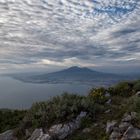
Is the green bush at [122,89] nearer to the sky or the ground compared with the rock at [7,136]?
nearer to the sky

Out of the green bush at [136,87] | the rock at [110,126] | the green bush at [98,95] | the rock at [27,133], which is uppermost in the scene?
the green bush at [136,87]

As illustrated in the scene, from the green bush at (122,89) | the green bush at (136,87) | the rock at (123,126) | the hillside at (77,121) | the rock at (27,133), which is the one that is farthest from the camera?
the green bush at (122,89)

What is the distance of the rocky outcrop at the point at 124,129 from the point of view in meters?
9.67

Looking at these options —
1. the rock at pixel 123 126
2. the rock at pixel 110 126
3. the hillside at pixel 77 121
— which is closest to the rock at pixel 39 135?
the hillside at pixel 77 121

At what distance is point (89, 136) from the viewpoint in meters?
10.7

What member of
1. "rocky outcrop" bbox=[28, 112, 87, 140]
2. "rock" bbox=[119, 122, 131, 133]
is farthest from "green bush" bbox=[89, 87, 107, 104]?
"rock" bbox=[119, 122, 131, 133]

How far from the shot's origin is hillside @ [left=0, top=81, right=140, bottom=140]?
34.3 ft

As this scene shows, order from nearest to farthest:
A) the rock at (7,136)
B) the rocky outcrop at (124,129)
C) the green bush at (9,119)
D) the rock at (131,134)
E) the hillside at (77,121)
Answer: the rock at (131,134) < the rocky outcrop at (124,129) < the hillside at (77,121) < the rock at (7,136) < the green bush at (9,119)

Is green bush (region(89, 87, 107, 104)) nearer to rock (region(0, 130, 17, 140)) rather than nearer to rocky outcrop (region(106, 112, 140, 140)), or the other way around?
rocky outcrop (region(106, 112, 140, 140))

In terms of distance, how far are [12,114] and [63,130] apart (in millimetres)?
5289

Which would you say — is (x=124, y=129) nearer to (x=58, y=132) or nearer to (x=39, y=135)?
(x=58, y=132)

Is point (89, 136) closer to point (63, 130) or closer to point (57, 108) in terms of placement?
point (63, 130)

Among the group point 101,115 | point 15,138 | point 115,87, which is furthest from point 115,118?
point 115,87

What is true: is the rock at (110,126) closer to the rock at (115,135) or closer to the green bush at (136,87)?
the rock at (115,135)
